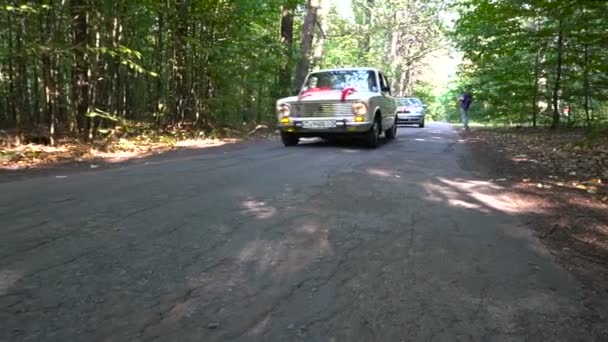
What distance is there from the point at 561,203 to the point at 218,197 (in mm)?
3961

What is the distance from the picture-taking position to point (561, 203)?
5.88m

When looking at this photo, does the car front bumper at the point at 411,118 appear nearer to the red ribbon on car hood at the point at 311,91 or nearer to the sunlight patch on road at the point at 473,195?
the red ribbon on car hood at the point at 311,91

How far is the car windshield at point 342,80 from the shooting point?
1224 centimetres

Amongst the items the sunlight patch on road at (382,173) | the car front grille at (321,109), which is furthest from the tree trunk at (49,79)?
the sunlight patch on road at (382,173)

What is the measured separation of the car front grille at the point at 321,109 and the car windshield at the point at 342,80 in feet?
2.69

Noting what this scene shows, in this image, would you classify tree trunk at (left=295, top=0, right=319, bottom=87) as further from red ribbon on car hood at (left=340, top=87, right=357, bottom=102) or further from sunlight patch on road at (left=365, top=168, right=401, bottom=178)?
sunlight patch on road at (left=365, top=168, right=401, bottom=178)

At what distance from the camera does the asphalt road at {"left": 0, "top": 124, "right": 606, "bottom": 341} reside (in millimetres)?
2664

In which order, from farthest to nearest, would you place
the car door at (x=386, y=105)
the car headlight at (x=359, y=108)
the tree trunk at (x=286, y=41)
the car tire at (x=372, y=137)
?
1. the tree trunk at (x=286, y=41)
2. the car door at (x=386, y=105)
3. the car tire at (x=372, y=137)
4. the car headlight at (x=359, y=108)

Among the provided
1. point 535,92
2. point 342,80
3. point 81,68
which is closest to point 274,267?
point 342,80

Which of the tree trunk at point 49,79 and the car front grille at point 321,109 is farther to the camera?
the tree trunk at point 49,79

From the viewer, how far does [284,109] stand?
1180cm

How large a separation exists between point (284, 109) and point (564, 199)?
6.98 m

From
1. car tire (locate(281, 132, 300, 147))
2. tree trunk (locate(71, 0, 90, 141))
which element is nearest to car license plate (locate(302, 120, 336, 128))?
car tire (locate(281, 132, 300, 147))

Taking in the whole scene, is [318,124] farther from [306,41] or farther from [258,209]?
[306,41]
